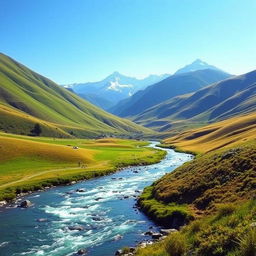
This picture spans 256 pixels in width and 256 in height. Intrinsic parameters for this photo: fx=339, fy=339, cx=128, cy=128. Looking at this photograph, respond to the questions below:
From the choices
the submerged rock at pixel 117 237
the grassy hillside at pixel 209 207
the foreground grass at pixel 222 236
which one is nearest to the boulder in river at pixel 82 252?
the submerged rock at pixel 117 237

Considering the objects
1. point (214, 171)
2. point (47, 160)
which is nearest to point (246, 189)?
point (214, 171)

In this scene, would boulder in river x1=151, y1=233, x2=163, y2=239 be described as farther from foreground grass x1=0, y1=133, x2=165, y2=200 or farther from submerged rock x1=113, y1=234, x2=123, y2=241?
foreground grass x1=0, y1=133, x2=165, y2=200

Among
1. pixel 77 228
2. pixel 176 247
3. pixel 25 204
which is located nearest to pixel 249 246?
pixel 176 247

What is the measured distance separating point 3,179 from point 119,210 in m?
42.3

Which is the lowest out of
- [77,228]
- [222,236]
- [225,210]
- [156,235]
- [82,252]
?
[156,235]

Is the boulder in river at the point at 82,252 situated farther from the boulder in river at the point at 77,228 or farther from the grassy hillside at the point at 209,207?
the grassy hillside at the point at 209,207

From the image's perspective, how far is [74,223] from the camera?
54781 millimetres

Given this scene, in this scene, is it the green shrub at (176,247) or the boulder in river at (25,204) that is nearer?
the green shrub at (176,247)

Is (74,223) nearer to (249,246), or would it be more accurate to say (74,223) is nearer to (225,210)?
(225,210)

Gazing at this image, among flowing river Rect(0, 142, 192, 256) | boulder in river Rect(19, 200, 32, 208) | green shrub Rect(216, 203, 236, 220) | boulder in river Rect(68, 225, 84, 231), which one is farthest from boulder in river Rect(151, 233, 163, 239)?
boulder in river Rect(19, 200, 32, 208)

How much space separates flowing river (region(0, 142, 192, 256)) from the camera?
44.2 m

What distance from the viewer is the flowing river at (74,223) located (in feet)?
145

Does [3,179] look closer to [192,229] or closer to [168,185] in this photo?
[168,185]

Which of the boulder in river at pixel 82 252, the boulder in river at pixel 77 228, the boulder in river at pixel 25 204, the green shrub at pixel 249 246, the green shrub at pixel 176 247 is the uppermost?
the green shrub at pixel 249 246
